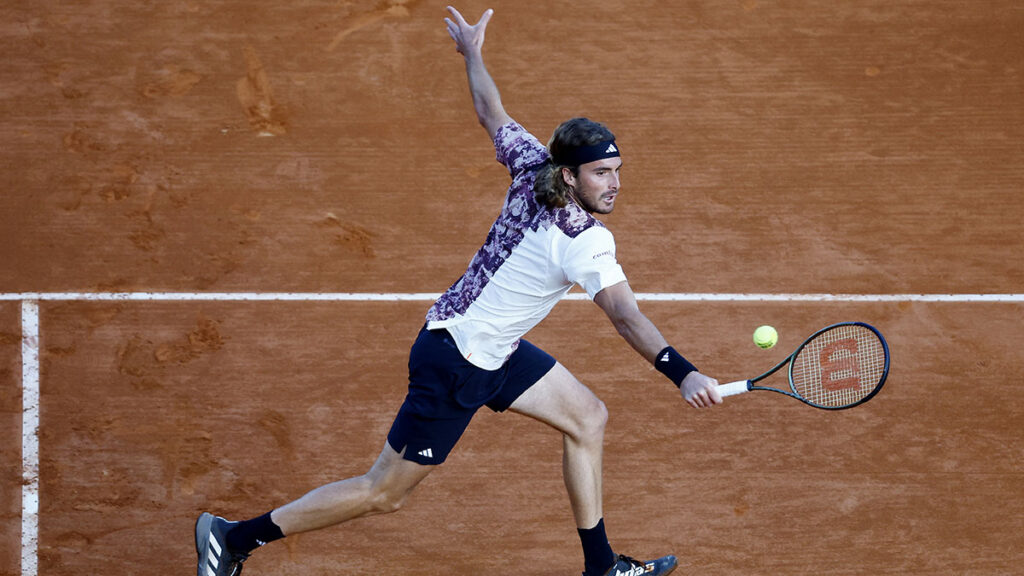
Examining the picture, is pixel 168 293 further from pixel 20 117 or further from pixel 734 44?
pixel 734 44

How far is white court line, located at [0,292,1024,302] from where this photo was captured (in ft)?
20.3

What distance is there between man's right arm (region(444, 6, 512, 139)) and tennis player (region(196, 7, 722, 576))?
1cm

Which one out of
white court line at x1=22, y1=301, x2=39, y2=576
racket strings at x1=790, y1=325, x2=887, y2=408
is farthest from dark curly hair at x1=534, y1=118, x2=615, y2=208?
white court line at x1=22, y1=301, x2=39, y2=576

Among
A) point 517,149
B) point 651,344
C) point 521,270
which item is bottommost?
point 651,344

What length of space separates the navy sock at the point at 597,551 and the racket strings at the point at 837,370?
1053 millimetres

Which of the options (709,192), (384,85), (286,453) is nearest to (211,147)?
(384,85)

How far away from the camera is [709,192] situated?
21.3 feet

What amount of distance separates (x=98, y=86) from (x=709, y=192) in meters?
3.74

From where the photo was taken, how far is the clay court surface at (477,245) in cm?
557

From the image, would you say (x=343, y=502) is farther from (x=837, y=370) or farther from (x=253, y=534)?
(x=837, y=370)

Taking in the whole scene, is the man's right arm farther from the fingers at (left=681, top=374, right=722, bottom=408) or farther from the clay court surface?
the fingers at (left=681, top=374, right=722, bottom=408)

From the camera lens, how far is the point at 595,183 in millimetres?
4270

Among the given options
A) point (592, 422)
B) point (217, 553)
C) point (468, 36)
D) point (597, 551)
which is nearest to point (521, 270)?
point (592, 422)

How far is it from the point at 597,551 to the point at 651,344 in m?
1.22
